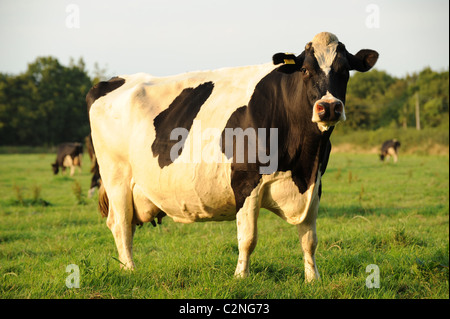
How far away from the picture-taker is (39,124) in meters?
→ 53.3

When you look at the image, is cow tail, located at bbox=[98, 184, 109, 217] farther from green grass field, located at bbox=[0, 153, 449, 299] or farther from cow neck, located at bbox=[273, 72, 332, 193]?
cow neck, located at bbox=[273, 72, 332, 193]

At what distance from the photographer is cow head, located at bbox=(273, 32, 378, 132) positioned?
351cm

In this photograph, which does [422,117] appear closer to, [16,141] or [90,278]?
[16,141]

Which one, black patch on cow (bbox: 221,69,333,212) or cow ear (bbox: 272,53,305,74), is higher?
cow ear (bbox: 272,53,305,74)

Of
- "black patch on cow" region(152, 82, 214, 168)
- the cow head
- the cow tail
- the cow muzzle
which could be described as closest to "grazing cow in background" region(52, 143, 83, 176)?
the cow tail

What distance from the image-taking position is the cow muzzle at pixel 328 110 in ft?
→ 11.4

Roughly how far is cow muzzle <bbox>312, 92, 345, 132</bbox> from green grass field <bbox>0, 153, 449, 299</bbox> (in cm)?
149

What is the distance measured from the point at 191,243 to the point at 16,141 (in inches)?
2078

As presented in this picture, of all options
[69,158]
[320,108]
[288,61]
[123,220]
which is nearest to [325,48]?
[288,61]

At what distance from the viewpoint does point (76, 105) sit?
54.6 m

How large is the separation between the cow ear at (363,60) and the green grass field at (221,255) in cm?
200

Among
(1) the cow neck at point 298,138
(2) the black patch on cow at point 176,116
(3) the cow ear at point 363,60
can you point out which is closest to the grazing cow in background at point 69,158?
(2) the black patch on cow at point 176,116

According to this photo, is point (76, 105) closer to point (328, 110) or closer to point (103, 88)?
point (103, 88)

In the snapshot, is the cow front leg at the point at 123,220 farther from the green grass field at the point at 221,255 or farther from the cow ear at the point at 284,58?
the cow ear at the point at 284,58
